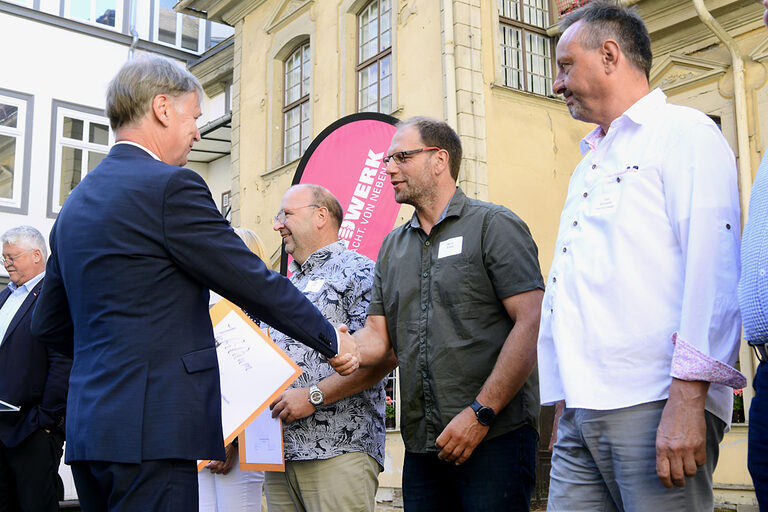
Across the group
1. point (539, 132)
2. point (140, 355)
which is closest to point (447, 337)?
point (140, 355)

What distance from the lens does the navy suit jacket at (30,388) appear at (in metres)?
5.51

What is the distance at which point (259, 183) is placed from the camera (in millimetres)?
15227

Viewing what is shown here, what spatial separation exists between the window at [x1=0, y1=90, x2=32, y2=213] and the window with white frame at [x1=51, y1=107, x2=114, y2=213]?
1.93ft

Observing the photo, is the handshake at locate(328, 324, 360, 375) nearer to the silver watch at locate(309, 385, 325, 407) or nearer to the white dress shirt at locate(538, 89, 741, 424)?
the silver watch at locate(309, 385, 325, 407)

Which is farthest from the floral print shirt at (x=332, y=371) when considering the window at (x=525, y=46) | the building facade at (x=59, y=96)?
the building facade at (x=59, y=96)

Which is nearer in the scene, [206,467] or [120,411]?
[120,411]

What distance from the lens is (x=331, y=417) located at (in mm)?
3629

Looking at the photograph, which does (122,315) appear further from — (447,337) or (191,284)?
(447,337)

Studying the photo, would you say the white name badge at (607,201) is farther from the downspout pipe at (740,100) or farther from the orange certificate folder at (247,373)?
the downspout pipe at (740,100)

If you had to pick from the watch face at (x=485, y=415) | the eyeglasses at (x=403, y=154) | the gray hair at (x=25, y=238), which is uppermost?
the gray hair at (x=25, y=238)

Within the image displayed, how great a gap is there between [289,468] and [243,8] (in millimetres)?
14284

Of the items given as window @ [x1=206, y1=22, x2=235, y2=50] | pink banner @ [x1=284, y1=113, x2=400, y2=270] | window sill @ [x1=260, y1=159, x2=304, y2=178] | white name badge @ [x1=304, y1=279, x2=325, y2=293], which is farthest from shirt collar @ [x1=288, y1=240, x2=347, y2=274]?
window @ [x1=206, y1=22, x2=235, y2=50]

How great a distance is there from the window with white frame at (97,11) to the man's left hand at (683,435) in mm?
17693

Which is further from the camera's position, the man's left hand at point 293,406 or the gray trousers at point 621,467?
the man's left hand at point 293,406
